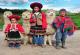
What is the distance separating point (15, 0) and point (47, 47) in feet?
10.8

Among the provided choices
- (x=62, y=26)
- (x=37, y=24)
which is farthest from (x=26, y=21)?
(x=62, y=26)

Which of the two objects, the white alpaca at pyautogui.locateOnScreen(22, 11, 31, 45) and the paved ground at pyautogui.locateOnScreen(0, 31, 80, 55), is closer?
the paved ground at pyautogui.locateOnScreen(0, 31, 80, 55)

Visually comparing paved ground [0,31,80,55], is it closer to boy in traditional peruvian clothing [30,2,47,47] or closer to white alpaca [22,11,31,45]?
boy in traditional peruvian clothing [30,2,47,47]

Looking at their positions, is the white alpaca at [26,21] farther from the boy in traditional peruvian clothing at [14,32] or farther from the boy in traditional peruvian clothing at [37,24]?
the boy in traditional peruvian clothing at [14,32]

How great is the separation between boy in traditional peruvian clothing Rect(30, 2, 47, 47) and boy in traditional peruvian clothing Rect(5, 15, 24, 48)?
345mm

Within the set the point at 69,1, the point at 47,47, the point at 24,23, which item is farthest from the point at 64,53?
the point at 69,1

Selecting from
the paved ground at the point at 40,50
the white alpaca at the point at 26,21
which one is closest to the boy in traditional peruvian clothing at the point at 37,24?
the white alpaca at the point at 26,21

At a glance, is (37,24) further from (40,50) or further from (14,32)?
(40,50)

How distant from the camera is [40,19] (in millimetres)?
9203

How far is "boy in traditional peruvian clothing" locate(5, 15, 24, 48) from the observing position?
9.04 m

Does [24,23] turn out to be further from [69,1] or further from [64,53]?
[69,1]

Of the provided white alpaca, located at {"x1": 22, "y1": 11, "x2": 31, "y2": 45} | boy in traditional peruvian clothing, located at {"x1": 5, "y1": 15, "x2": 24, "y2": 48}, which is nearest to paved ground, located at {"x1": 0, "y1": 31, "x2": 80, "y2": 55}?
boy in traditional peruvian clothing, located at {"x1": 5, "y1": 15, "x2": 24, "y2": 48}

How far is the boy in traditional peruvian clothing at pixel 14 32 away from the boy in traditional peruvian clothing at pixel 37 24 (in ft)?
1.13

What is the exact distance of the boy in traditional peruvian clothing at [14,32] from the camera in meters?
9.04
